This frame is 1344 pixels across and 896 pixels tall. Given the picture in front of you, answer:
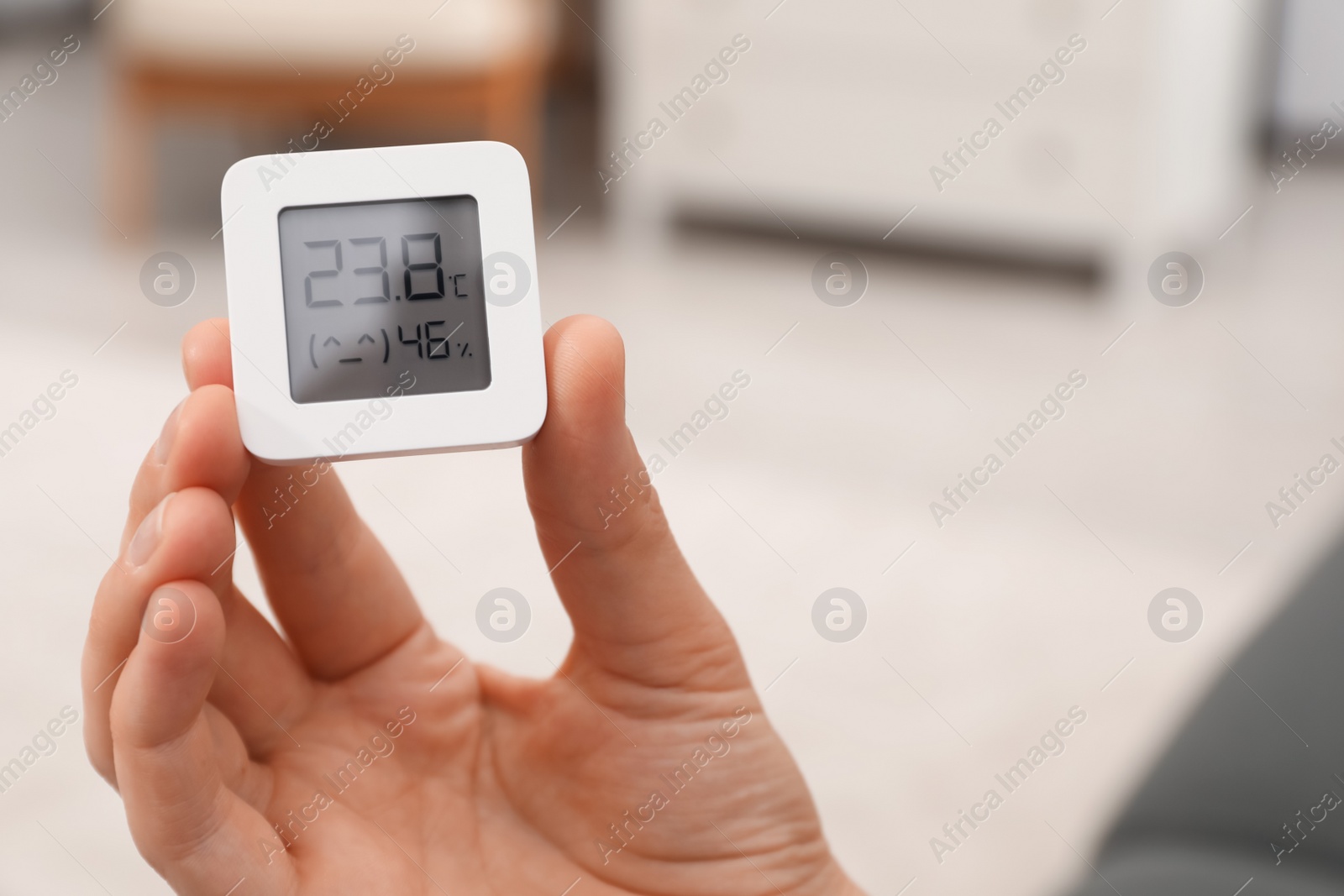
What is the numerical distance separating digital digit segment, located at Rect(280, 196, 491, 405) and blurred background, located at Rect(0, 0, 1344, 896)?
0.61 meters

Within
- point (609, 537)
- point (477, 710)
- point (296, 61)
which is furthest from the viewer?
point (296, 61)

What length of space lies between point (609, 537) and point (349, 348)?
24cm

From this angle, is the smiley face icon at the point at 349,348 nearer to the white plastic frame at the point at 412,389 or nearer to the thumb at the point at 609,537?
the white plastic frame at the point at 412,389

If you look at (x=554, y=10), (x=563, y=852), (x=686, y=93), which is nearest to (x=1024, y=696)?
(x=563, y=852)

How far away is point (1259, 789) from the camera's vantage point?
922 millimetres

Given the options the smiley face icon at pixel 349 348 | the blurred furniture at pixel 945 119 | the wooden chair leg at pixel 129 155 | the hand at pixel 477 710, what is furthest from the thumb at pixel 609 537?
the wooden chair leg at pixel 129 155

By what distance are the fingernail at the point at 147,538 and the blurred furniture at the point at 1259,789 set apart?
651 mm

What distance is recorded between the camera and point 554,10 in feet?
16.2

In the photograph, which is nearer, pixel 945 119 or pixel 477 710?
pixel 477 710

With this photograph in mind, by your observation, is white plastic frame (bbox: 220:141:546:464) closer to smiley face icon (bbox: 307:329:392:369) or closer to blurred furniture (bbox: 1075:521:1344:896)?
smiley face icon (bbox: 307:329:392:369)

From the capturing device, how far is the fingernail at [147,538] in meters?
0.69

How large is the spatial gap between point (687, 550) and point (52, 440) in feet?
4.34

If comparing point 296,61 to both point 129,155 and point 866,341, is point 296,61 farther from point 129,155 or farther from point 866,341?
point 866,341

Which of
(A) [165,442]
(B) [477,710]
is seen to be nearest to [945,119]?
(B) [477,710]
